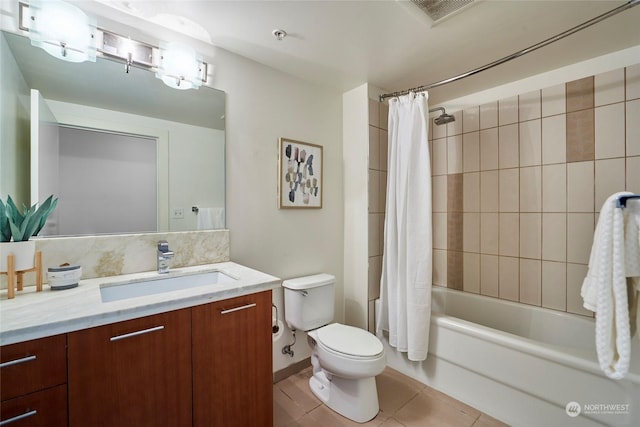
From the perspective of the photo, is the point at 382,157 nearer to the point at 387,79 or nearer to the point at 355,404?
the point at 387,79

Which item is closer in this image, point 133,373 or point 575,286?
point 133,373

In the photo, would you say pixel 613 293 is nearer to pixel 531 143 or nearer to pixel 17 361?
pixel 531 143

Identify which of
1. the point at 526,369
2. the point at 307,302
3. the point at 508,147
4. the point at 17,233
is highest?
the point at 508,147

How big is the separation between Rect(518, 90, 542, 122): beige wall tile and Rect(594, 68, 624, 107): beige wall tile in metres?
0.30

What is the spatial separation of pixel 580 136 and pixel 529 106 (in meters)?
0.40

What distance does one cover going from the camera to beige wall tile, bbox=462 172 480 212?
2.35 metres

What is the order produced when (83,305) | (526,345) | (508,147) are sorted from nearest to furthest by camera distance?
(83,305) → (526,345) → (508,147)

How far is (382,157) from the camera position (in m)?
2.34

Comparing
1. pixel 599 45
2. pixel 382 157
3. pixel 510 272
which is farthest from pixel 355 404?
pixel 599 45

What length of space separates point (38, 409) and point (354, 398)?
141 centimetres

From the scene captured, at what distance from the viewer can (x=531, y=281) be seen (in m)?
2.07

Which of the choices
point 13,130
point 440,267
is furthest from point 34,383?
point 440,267

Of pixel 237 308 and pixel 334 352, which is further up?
pixel 237 308

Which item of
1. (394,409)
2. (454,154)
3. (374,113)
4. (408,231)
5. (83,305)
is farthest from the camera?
(454,154)
